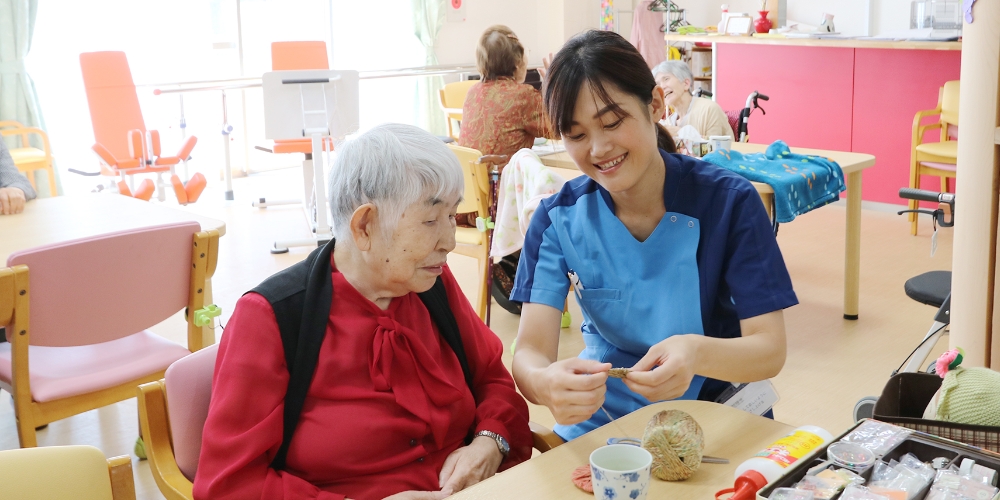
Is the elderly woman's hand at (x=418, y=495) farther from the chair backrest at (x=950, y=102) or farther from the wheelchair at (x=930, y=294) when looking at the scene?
the chair backrest at (x=950, y=102)

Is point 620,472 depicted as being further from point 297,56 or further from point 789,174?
point 297,56

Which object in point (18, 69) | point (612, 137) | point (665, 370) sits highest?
point (18, 69)

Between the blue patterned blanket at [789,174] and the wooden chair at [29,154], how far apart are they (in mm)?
4434

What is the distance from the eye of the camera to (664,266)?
1.51m

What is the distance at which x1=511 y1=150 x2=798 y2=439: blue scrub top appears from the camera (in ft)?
4.83

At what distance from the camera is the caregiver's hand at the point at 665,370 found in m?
1.25

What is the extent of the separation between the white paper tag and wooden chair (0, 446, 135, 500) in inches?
38.9

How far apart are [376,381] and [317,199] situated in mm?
3787

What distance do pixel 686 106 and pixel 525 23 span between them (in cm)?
497

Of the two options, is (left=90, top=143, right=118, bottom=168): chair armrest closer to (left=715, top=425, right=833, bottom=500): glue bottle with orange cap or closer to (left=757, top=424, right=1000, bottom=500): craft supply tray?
(left=715, top=425, right=833, bottom=500): glue bottle with orange cap

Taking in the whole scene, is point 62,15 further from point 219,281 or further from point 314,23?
point 219,281

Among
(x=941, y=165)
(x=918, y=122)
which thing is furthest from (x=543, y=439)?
(x=918, y=122)

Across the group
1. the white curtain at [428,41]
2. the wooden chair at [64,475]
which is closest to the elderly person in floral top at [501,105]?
the wooden chair at [64,475]

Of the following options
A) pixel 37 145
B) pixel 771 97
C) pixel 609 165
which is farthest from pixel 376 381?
pixel 37 145
